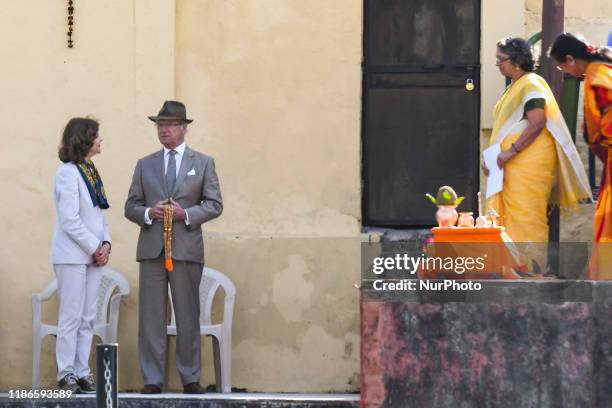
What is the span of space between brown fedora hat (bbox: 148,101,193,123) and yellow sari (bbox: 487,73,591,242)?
1.92 metres

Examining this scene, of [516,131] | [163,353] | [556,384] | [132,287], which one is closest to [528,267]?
Result: [556,384]

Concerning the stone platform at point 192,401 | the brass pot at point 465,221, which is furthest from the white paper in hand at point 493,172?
the brass pot at point 465,221

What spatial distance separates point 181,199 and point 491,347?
284 centimetres

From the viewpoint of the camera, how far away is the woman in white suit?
1085cm

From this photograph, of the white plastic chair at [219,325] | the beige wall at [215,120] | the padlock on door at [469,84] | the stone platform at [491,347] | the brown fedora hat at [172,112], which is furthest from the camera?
the padlock on door at [469,84]

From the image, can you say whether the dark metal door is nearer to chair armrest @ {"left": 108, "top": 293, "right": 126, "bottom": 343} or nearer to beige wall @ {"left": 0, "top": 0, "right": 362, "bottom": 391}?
beige wall @ {"left": 0, "top": 0, "right": 362, "bottom": 391}

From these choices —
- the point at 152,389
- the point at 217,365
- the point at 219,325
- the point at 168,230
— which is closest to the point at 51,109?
the point at 168,230

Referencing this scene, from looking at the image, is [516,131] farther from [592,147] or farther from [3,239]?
[3,239]

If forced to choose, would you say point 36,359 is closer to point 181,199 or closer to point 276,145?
point 181,199

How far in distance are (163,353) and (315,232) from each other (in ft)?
5.37

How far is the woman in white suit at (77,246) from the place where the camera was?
35.6ft

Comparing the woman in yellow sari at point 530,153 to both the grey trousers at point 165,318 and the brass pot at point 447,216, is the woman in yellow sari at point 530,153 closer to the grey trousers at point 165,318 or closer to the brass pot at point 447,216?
the brass pot at point 447,216

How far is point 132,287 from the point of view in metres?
12.1

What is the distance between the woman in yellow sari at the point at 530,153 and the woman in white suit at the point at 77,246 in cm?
234
